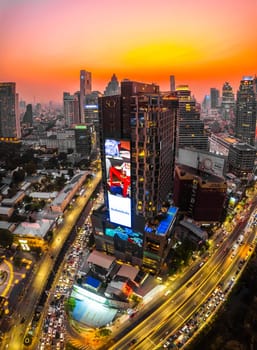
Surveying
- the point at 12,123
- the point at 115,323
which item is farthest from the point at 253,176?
the point at 12,123

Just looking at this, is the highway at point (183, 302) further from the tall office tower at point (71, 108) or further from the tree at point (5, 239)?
the tall office tower at point (71, 108)

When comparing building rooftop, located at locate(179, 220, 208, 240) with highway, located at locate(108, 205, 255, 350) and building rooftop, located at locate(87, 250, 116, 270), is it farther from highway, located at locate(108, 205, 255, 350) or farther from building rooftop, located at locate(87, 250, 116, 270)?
building rooftop, located at locate(87, 250, 116, 270)

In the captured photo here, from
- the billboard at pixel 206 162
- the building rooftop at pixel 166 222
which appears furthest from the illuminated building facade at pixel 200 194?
the building rooftop at pixel 166 222

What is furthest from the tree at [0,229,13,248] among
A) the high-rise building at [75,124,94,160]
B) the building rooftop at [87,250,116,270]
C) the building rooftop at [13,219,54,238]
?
the high-rise building at [75,124,94,160]

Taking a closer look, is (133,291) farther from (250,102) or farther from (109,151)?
(250,102)

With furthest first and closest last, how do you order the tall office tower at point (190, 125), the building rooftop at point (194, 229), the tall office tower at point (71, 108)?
the tall office tower at point (71, 108)
the tall office tower at point (190, 125)
the building rooftop at point (194, 229)

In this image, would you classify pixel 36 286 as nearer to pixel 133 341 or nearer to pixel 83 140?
pixel 133 341
